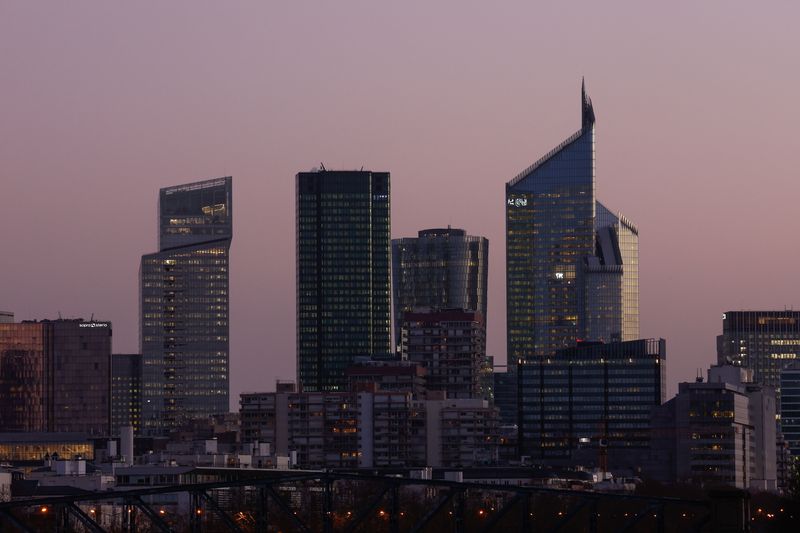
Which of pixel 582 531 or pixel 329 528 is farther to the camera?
pixel 582 531

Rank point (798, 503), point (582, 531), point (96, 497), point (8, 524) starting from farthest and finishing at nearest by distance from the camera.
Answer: point (582, 531) < point (8, 524) < point (798, 503) < point (96, 497)

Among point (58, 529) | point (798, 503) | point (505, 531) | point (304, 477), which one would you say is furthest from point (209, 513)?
point (58, 529)

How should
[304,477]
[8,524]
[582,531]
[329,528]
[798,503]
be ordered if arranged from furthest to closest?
[582,531] < [8,524] < [798,503] < [304,477] < [329,528]

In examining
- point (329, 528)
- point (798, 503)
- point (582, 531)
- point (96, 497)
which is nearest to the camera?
point (96, 497)

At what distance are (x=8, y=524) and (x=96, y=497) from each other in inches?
2883

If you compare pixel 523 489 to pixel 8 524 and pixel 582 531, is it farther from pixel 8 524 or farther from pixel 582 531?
pixel 582 531

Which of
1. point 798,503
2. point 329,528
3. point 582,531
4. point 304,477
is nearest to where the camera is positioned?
point 329,528

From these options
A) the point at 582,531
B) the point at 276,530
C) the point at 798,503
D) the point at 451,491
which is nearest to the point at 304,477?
the point at 451,491

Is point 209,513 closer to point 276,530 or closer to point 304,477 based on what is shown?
point 276,530

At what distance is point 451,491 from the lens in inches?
3846

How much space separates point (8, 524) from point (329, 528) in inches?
2726

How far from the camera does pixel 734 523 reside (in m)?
89.9

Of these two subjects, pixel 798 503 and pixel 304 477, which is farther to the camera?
pixel 798 503

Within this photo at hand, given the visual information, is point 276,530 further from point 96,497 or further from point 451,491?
point 96,497
